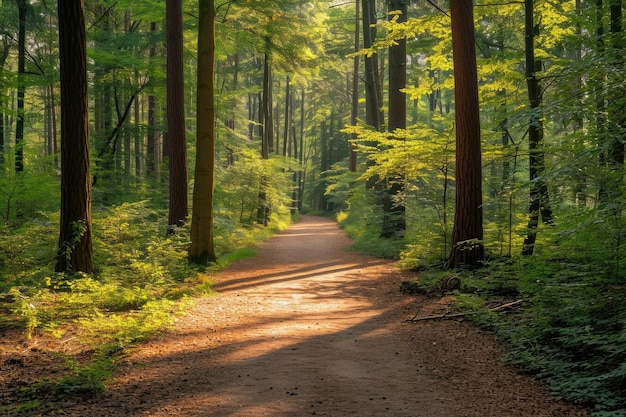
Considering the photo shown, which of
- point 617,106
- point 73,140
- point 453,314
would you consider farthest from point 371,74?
point 453,314

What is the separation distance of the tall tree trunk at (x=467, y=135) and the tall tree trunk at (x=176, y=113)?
6.92 m

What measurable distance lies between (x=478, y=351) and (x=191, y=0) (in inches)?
536

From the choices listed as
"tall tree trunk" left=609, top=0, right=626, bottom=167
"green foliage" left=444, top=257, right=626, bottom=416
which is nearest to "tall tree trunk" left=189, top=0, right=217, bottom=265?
"green foliage" left=444, top=257, right=626, bottom=416

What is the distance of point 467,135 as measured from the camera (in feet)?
29.1

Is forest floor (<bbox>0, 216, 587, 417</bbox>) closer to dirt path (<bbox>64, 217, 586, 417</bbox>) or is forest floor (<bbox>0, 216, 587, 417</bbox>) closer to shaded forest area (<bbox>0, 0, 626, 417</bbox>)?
dirt path (<bbox>64, 217, 586, 417</bbox>)

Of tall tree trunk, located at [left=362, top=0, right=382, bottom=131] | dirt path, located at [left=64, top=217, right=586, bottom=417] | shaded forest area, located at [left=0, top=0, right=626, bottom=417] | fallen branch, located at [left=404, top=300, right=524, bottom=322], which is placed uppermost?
tall tree trunk, located at [left=362, top=0, right=382, bottom=131]

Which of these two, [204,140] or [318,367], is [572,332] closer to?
[318,367]

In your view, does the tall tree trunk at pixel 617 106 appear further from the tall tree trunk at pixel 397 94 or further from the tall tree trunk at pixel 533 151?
the tall tree trunk at pixel 397 94

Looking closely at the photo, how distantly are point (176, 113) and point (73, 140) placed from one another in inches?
189

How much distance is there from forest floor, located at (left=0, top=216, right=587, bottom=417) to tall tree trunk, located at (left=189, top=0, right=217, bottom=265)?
2.98 m

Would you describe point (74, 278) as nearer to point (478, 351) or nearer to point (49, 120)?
point (478, 351)

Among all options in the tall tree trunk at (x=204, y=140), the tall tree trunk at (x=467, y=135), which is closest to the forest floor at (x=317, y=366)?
the tall tree trunk at (x=467, y=135)

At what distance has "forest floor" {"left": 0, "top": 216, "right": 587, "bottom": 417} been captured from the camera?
3896mm

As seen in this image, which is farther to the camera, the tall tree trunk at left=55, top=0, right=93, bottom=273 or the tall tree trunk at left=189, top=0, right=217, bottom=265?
the tall tree trunk at left=189, top=0, right=217, bottom=265
